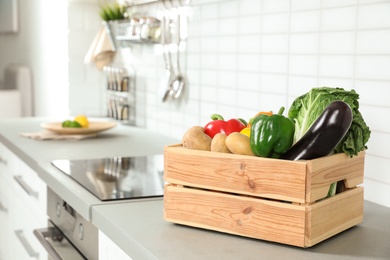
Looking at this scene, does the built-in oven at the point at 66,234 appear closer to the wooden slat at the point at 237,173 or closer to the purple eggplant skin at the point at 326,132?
the wooden slat at the point at 237,173

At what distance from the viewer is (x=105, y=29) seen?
296 centimetres

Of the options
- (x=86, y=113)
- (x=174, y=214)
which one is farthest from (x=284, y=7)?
(x=86, y=113)

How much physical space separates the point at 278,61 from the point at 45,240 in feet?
2.84

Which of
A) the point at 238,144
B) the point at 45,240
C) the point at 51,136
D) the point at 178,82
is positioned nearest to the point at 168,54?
the point at 178,82

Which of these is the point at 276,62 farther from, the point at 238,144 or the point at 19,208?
the point at 19,208

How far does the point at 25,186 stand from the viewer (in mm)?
2119

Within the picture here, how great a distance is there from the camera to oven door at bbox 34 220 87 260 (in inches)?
61.6

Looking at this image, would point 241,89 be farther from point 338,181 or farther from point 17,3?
point 17,3

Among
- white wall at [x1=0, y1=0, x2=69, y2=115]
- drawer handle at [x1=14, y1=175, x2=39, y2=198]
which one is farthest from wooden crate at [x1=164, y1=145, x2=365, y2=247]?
white wall at [x1=0, y1=0, x2=69, y2=115]

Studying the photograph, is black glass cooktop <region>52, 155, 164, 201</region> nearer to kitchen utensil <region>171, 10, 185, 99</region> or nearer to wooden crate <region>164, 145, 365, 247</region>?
wooden crate <region>164, 145, 365, 247</region>

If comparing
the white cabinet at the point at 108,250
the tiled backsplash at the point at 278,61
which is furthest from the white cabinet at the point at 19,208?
the tiled backsplash at the point at 278,61

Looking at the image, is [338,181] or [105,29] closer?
[338,181]

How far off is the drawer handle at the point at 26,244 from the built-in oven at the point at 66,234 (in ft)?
0.76

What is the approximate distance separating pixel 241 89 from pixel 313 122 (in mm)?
897
